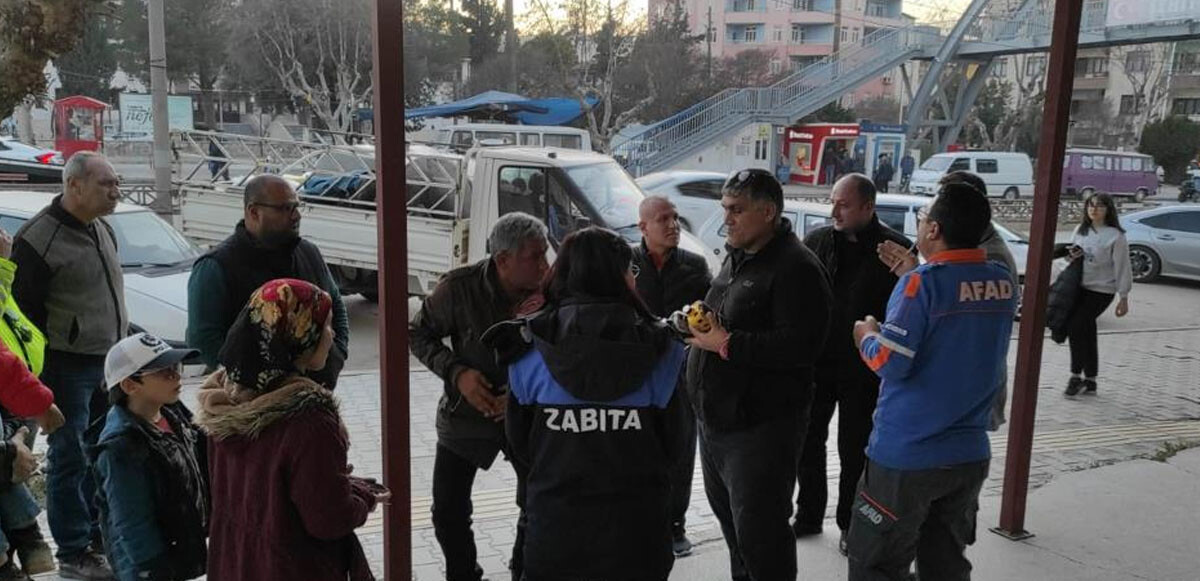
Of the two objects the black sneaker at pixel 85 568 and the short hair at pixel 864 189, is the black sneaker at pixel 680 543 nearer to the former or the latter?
the short hair at pixel 864 189

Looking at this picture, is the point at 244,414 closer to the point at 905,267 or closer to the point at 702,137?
the point at 905,267

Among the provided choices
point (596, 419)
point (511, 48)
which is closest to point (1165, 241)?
point (596, 419)

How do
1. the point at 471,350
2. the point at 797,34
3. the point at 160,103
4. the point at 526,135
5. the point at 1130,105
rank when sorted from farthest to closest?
the point at 797,34 → the point at 1130,105 → the point at 526,135 → the point at 160,103 → the point at 471,350

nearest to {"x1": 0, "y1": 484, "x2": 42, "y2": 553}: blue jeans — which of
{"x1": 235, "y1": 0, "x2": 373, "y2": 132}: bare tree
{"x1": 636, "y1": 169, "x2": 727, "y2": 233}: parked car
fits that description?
{"x1": 636, "y1": 169, "x2": 727, "y2": 233}: parked car

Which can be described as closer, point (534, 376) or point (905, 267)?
point (534, 376)

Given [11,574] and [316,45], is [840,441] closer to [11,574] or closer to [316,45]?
[11,574]

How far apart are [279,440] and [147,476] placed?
0.73 meters

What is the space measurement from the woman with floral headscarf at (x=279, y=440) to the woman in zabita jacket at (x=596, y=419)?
0.50m

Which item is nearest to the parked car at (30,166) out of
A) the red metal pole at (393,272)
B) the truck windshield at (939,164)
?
the red metal pole at (393,272)

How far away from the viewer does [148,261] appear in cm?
725

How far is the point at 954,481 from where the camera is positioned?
2.81m

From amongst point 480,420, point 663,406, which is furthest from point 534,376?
point 480,420

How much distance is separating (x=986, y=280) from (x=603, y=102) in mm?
30909

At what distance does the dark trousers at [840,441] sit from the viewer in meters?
3.93
